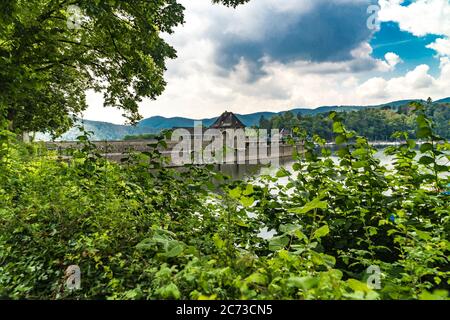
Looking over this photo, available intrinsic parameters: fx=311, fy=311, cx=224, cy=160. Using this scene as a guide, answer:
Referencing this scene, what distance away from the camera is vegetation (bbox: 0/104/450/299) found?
1644mm

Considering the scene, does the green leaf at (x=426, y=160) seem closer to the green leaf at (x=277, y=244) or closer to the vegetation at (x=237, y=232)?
the vegetation at (x=237, y=232)

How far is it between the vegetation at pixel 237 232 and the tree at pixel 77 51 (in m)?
2.16

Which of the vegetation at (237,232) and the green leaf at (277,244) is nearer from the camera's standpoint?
the vegetation at (237,232)

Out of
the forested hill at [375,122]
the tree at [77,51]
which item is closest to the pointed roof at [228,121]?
the tree at [77,51]

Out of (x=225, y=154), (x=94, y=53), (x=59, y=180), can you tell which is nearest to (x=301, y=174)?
(x=225, y=154)

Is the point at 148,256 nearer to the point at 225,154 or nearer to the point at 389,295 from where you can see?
the point at 389,295

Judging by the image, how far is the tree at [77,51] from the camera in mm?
5236

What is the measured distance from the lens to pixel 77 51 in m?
13.1

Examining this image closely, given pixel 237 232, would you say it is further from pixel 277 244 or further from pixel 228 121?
pixel 228 121

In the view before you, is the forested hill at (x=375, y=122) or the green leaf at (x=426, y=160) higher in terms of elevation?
the forested hill at (x=375, y=122)

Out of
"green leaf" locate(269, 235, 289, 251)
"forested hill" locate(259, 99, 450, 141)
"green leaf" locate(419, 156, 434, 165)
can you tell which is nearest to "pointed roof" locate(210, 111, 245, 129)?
"forested hill" locate(259, 99, 450, 141)

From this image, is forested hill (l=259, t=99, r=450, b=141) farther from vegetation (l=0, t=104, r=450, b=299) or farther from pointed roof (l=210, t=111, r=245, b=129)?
pointed roof (l=210, t=111, r=245, b=129)

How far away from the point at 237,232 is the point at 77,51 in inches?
516

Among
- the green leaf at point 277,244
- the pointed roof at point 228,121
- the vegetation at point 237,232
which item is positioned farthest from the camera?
the pointed roof at point 228,121
